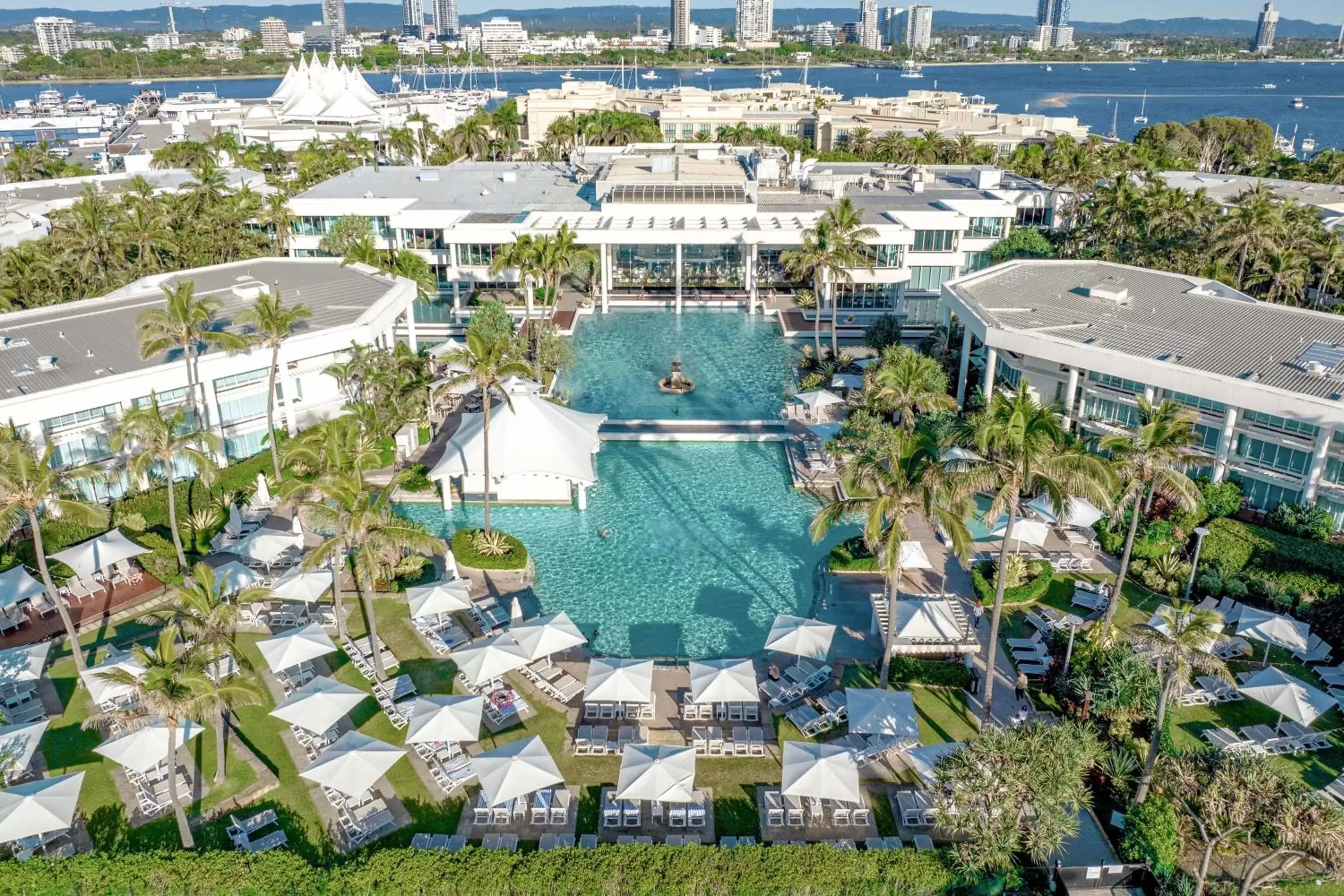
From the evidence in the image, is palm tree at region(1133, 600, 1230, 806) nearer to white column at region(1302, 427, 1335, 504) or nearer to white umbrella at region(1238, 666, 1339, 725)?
white umbrella at region(1238, 666, 1339, 725)

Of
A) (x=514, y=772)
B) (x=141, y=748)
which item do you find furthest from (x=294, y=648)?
(x=514, y=772)

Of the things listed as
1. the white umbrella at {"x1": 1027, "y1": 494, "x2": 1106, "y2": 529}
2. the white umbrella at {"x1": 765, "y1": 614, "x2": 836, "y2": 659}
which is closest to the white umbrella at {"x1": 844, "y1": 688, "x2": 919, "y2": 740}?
the white umbrella at {"x1": 765, "y1": 614, "x2": 836, "y2": 659}

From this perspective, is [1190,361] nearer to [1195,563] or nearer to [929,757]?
[1195,563]

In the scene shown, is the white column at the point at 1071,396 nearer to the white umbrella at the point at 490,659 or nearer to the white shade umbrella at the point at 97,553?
the white umbrella at the point at 490,659

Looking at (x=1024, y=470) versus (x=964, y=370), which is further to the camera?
(x=964, y=370)

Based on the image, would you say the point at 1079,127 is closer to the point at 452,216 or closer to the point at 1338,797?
the point at 452,216

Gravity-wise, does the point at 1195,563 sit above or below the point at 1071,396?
below

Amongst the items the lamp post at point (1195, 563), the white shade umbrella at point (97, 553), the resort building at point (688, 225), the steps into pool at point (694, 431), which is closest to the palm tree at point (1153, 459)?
the lamp post at point (1195, 563)
